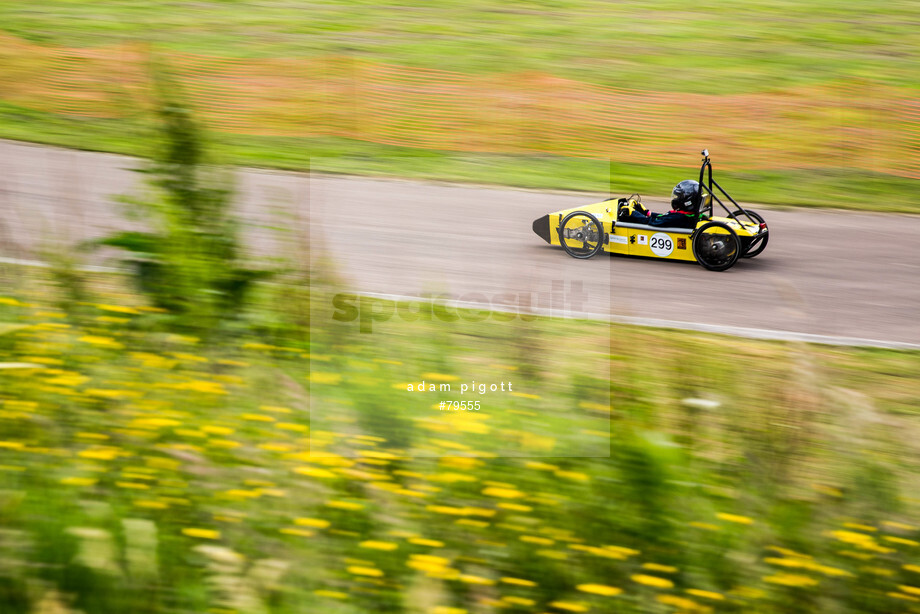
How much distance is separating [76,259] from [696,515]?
12.4 feet

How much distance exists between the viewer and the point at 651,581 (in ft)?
10.1

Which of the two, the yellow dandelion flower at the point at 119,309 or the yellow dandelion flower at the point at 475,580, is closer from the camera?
the yellow dandelion flower at the point at 475,580

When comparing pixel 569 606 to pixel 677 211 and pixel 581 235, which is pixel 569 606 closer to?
pixel 581 235

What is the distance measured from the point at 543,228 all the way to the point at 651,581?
6.28 metres

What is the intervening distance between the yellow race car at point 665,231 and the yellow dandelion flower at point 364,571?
6.14 meters

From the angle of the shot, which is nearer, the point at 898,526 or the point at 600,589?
the point at 600,589

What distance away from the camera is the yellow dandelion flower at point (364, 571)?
9.93ft

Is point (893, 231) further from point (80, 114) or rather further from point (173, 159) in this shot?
point (80, 114)

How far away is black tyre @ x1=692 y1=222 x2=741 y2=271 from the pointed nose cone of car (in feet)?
4.88

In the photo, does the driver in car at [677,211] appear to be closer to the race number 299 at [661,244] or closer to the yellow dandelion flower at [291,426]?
the race number 299 at [661,244]

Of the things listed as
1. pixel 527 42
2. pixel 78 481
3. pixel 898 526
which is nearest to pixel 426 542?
pixel 78 481

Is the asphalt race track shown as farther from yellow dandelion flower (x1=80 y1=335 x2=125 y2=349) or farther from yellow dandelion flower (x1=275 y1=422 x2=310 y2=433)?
yellow dandelion flower (x1=275 y1=422 x2=310 y2=433)

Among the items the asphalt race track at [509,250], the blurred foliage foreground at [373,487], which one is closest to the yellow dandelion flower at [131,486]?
the blurred foliage foreground at [373,487]

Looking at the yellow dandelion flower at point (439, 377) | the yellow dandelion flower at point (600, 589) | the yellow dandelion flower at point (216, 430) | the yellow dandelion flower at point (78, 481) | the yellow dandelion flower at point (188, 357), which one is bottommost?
the yellow dandelion flower at point (600, 589)
